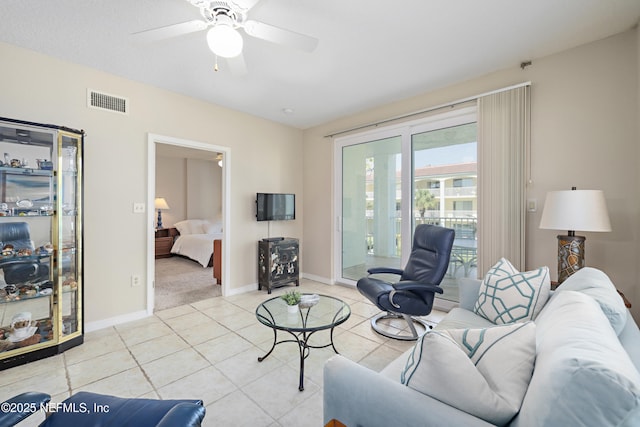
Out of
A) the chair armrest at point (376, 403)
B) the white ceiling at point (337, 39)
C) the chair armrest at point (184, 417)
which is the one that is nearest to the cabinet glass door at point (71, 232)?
the white ceiling at point (337, 39)

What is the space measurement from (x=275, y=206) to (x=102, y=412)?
330 centimetres

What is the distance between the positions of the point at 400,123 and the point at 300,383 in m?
3.16

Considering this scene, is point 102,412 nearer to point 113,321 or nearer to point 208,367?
point 208,367

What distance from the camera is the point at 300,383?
1.91 m

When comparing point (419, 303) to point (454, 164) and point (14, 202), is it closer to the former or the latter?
point (454, 164)

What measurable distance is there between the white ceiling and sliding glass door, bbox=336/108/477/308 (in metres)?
0.62

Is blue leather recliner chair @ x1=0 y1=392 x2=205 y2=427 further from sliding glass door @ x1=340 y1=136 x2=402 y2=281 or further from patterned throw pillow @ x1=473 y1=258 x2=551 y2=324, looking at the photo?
sliding glass door @ x1=340 y1=136 x2=402 y2=281

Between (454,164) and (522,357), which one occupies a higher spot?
(454,164)

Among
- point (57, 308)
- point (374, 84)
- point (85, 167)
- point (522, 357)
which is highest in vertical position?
point (374, 84)

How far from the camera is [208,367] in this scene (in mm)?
2168

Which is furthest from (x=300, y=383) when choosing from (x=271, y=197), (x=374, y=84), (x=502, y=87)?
(x=502, y=87)

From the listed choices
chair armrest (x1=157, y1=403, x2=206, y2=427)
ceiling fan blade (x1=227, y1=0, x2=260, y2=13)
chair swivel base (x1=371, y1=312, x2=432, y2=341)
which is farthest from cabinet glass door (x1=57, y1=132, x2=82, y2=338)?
chair swivel base (x1=371, y1=312, x2=432, y2=341)

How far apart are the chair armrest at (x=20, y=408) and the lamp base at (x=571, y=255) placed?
10.3 ft

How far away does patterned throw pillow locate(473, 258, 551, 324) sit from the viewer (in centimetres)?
173
